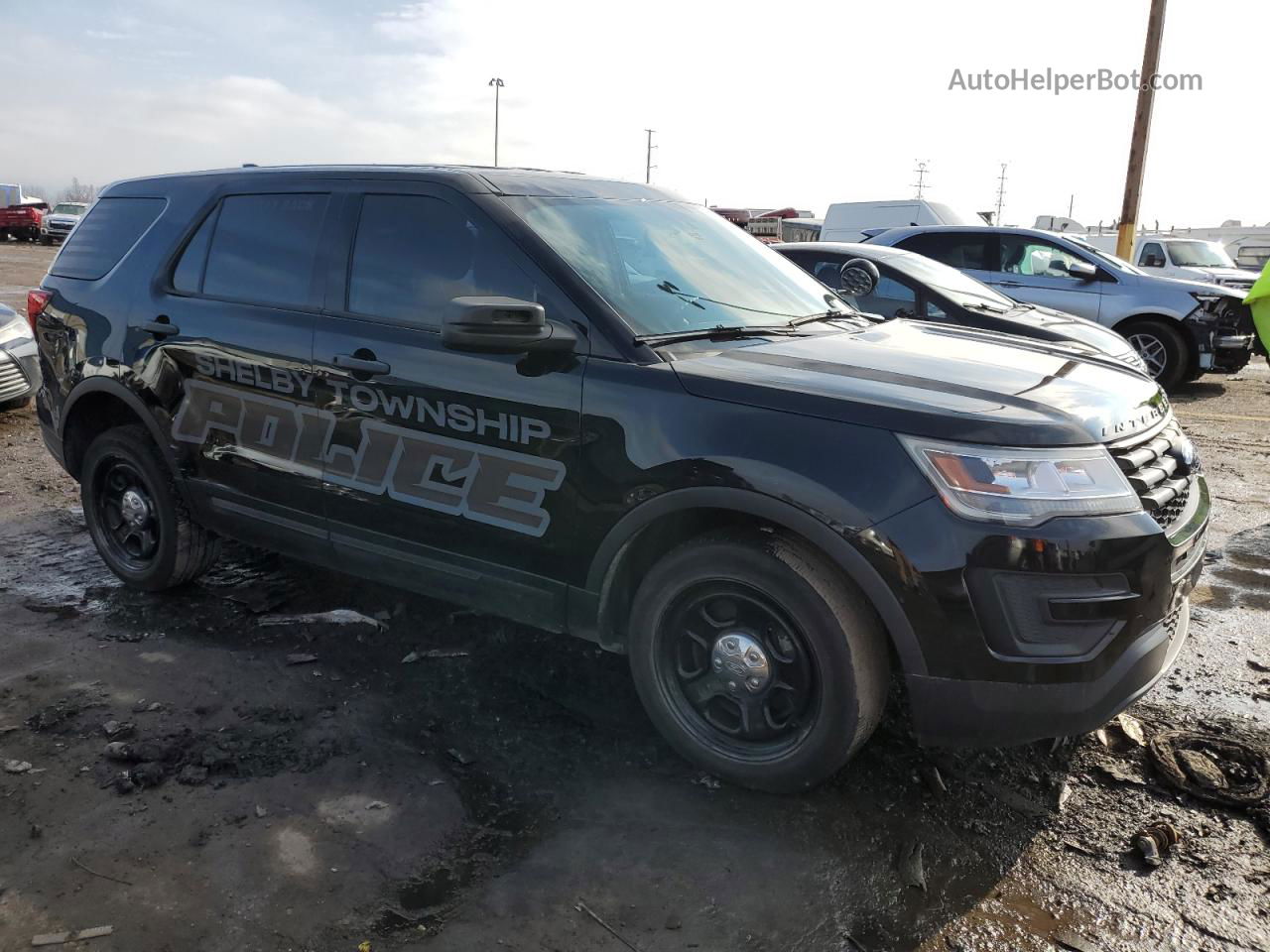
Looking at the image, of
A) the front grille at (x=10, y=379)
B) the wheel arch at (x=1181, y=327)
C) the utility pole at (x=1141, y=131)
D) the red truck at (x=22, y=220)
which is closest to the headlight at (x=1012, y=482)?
the front grille at (x=10, y=379)

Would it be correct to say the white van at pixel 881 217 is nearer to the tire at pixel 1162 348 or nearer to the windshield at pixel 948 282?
the tire at pixel 1162 348

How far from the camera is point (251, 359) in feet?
12.6

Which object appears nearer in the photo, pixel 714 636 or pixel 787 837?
pixel 787 837

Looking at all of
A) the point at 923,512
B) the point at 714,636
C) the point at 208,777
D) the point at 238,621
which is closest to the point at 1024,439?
the point at 923,512

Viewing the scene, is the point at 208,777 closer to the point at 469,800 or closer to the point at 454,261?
the point at 469,800

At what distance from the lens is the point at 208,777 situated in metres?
3.02

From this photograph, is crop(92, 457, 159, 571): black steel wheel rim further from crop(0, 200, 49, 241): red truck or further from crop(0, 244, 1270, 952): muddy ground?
crop(0, 200, 49, 241): red truck

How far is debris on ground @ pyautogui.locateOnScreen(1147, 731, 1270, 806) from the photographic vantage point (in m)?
2.99

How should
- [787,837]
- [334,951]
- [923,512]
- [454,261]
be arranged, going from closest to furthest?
[334,951], [923,512], [787,837], [454,261]

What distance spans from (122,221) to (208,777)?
9.15 feet

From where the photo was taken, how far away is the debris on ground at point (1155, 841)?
267 centimetres

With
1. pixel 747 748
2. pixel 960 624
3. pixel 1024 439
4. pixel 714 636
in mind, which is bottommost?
pixel 747 748

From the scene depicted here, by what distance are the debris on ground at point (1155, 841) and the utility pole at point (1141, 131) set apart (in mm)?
17996

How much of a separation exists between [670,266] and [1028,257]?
8513 millimetres
